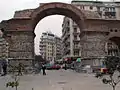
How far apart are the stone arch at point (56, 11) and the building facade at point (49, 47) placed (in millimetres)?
121928

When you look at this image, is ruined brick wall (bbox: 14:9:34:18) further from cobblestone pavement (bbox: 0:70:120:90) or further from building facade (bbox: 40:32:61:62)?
building facade (bbox: 40:32:61:62)

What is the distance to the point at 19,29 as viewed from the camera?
1396 inches

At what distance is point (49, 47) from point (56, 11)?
130543mm

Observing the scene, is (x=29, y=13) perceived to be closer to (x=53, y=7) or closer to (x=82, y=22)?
(x=53, y=7)

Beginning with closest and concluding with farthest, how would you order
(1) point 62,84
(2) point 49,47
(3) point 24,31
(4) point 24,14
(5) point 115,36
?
1. (1) point 62,84
2. (3) point 24,31
3. (4) point 24,14
4. (5) point 115,36
5. (2) point 49,47

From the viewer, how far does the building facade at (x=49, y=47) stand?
161 meters

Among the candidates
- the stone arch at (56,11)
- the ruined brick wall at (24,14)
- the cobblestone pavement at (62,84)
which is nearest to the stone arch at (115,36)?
the stone arch at (56,11)

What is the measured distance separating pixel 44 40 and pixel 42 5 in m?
130

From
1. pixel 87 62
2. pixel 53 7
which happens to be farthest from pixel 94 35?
pixel 53 7

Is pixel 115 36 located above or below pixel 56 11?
below

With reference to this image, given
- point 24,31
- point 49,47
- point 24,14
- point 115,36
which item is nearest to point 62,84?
point 24,31

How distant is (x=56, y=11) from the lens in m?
36.5

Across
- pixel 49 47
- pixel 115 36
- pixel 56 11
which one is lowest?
pixel 115 36

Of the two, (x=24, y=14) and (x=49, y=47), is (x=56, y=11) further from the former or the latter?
(x=49, y=47)
